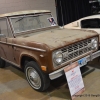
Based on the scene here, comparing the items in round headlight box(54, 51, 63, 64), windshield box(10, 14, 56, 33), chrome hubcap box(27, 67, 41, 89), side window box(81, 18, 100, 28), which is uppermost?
windshield box(10, 14, 56, 33)

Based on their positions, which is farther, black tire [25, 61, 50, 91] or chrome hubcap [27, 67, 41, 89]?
chrome hubcap [27, 67, 41, 89]

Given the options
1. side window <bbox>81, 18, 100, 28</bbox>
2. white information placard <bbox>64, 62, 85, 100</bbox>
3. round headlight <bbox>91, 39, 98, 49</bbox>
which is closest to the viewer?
white information placard <bbox>64, 62, 85, 100</bbox>

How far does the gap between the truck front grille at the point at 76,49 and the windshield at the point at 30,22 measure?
1.32 m

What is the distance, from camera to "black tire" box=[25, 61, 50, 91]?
2.89 metres

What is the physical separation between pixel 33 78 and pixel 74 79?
89 cm

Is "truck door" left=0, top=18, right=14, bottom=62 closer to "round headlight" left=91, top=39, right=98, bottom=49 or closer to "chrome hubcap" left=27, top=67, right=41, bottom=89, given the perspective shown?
"chrome hubcap" left=27, top=67, right=41, bottom=89

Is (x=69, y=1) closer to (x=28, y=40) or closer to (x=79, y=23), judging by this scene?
(x=79, y=23)

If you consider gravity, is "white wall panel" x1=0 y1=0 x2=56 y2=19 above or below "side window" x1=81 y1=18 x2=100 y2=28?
above

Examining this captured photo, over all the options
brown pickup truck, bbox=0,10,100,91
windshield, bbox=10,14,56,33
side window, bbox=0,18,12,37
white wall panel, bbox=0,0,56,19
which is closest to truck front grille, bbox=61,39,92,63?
brown pickup truck, bbox=0,10,100,91

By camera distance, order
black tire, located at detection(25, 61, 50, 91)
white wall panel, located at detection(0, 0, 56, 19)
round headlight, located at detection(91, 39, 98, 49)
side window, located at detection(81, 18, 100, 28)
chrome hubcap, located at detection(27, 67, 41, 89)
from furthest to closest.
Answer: white wall panel, located at detection(0, 0, 56, 19), side window, located at detection(81, 18, 100, 28), round headlight, located at detection(91, 39, 98, 49), chrome hubcap, located at detection(27, 67, 41, 89), black tire, located at detection(25, 61, 50, 91)

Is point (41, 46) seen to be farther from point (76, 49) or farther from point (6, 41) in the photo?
point (6, 41)

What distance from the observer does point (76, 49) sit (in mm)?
3023

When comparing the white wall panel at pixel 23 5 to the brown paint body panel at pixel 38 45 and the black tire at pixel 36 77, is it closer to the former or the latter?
the brown paint body panel at pixel 38 45

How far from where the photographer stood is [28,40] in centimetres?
303
